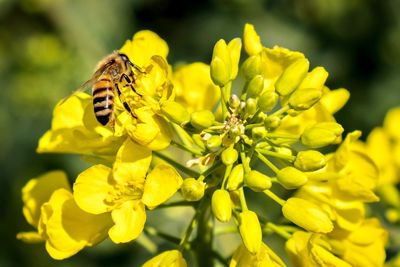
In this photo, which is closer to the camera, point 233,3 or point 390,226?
point 390,226

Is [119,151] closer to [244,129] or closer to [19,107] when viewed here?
[244,129]

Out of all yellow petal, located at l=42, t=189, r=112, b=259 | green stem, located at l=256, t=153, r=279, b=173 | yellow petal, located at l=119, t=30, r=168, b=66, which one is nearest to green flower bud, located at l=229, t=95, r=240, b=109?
green stem, located at l=256, t=153, r=279, b=173

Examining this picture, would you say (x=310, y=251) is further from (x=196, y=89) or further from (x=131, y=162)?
(x=196, y=89)

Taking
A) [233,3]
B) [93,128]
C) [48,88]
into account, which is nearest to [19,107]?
[48,88]

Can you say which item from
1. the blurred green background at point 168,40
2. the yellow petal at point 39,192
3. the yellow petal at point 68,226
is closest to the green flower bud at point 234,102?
the yellow petal at point 68,226

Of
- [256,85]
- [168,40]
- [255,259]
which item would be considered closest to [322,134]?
[256,85]

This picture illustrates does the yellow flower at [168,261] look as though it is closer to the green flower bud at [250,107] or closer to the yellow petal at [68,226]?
the yellow petal at [68,226]
